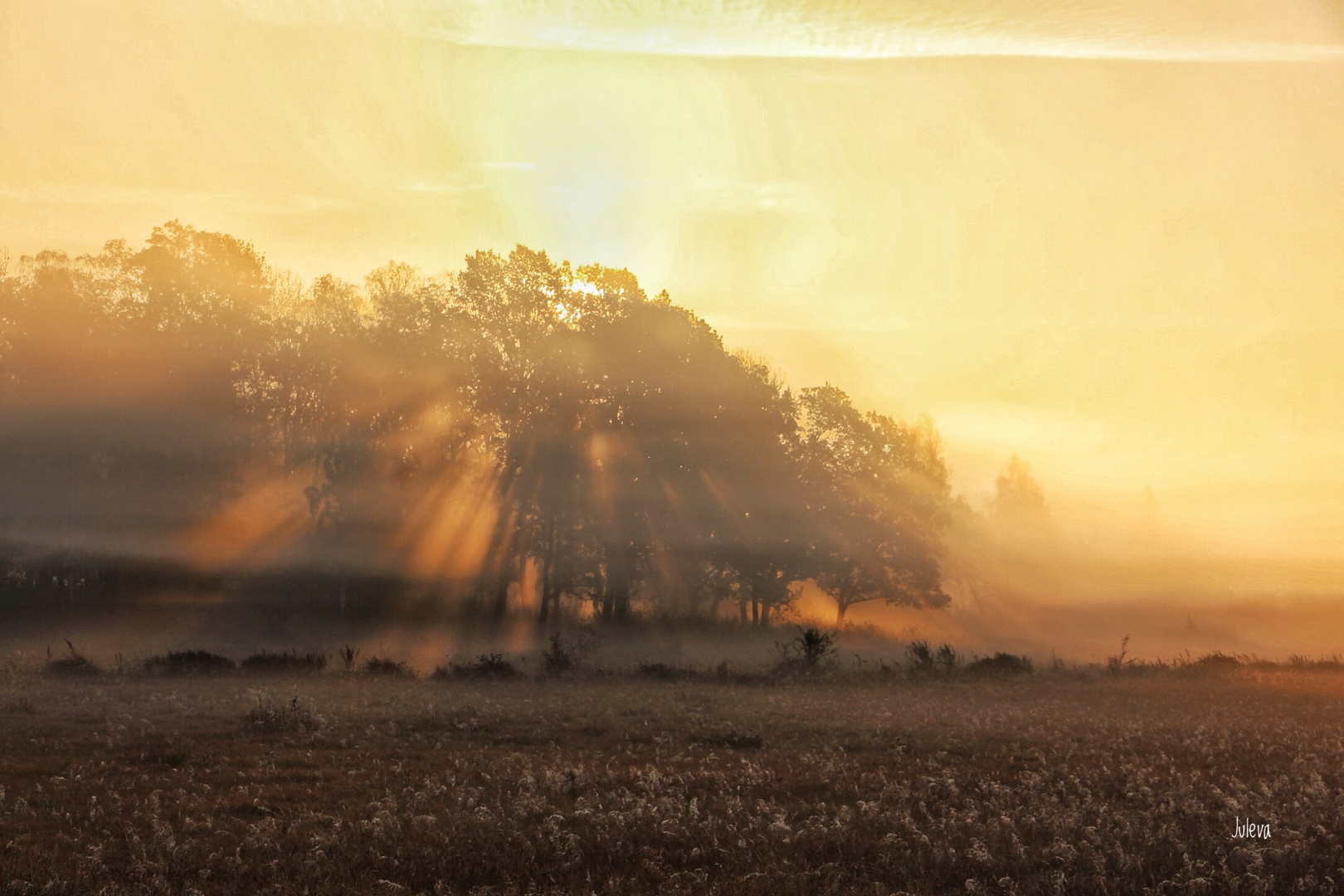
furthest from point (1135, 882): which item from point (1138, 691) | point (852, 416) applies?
point (852, 416)

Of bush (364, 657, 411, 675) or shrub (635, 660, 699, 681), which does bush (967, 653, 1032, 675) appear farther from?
bush (364, 657, 411, 675)

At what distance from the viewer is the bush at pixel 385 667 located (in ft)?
133

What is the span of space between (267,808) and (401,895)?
196 inches

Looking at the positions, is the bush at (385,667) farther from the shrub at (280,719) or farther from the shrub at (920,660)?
the shrub at (920,660)

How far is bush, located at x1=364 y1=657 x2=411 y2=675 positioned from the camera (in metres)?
40.6

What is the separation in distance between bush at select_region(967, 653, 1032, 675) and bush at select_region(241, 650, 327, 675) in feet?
91.3

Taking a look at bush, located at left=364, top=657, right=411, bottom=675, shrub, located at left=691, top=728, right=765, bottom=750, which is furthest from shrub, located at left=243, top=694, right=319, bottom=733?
bush, located at left=364, top=657, right=411, bottom=675

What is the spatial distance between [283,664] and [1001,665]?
102ft

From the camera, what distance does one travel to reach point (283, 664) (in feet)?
136

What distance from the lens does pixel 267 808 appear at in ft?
47.8

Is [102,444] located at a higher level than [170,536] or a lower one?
higher

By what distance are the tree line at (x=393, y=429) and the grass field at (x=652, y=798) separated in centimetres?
A: 3179

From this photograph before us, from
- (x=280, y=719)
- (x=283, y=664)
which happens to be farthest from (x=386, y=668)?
(x=280, y=719)

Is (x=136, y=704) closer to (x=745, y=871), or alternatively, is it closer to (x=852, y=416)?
(x=745, y=871)
